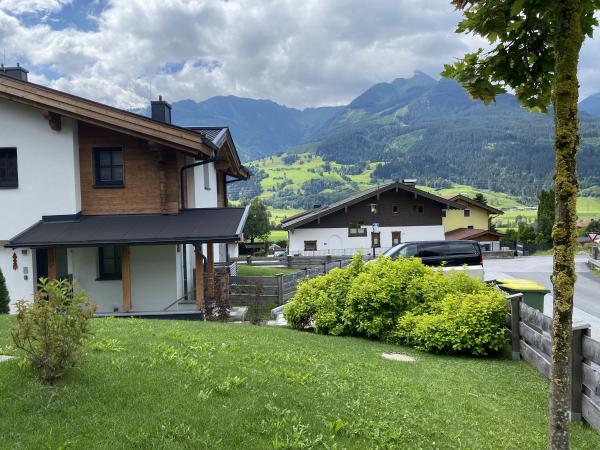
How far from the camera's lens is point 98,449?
3910 mm

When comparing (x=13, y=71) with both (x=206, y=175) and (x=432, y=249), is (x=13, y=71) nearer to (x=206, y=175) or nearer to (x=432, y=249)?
(x=206, y=175)

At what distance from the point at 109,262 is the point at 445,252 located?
14225 mm

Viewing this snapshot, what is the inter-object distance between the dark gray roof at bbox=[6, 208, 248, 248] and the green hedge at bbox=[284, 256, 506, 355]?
3.33 metres

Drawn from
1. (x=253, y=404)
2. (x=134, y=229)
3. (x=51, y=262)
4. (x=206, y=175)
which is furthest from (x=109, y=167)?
(x=253, y=404)

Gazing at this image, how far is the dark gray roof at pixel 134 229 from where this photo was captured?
1437cm

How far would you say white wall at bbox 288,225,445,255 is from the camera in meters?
50.8

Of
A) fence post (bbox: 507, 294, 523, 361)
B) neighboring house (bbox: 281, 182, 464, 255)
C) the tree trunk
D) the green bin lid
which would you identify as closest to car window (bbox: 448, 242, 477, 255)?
the green bin lid

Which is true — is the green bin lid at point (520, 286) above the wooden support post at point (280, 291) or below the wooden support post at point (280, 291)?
above

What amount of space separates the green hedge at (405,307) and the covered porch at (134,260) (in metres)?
3.95

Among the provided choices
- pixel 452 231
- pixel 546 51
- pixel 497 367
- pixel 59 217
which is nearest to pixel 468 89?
pixel 546 51

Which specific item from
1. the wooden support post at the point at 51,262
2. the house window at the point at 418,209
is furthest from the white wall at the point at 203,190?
the house window at the point at 418,209

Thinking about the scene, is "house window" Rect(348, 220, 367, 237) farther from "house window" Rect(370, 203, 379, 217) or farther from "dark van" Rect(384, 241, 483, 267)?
"dark van" Rect(384, 241, 483, 267)

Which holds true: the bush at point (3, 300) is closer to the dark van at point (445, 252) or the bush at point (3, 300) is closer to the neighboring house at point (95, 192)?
the neighboring house at point (95, 192)

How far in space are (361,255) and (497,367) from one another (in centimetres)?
484
